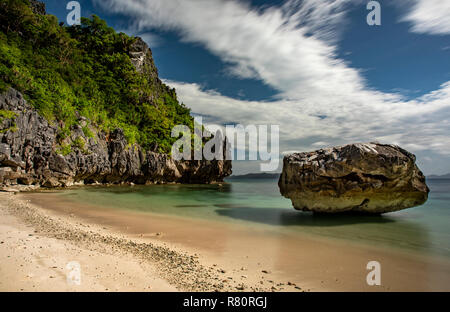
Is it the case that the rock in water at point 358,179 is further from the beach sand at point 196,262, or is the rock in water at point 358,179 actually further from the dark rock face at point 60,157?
the dark rock face at point 60,157

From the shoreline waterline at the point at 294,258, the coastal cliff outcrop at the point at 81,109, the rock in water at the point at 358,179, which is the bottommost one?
the shoreline waterline at the point at 294,258

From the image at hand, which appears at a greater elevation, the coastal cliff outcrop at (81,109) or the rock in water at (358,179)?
the coastal cliff outcrop at (81,109)

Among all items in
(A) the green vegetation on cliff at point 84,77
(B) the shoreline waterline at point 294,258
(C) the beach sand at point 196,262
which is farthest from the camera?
(A) the green vegetation on cliff at point 84,77

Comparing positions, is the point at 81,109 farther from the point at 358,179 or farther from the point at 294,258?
the point at 294,258

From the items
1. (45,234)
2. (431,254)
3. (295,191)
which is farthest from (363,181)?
(45,234)

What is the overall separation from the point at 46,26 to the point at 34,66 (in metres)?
11.6

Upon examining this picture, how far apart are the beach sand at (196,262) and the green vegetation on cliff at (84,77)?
2281 centimetres

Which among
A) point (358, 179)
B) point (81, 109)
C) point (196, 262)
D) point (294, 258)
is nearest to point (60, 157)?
point (81, 109)

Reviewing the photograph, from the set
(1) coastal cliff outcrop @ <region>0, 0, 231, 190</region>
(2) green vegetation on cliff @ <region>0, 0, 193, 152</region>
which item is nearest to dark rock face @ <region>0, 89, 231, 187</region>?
(1) coastal cliff outcrop @ <region>0, 0, 231, 190</region>

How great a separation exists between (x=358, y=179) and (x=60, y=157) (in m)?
27.6

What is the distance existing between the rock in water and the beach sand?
4642 mm

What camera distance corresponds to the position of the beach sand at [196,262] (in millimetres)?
4172

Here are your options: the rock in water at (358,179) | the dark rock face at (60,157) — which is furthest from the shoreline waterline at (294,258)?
the dark rock face at (60,157)
